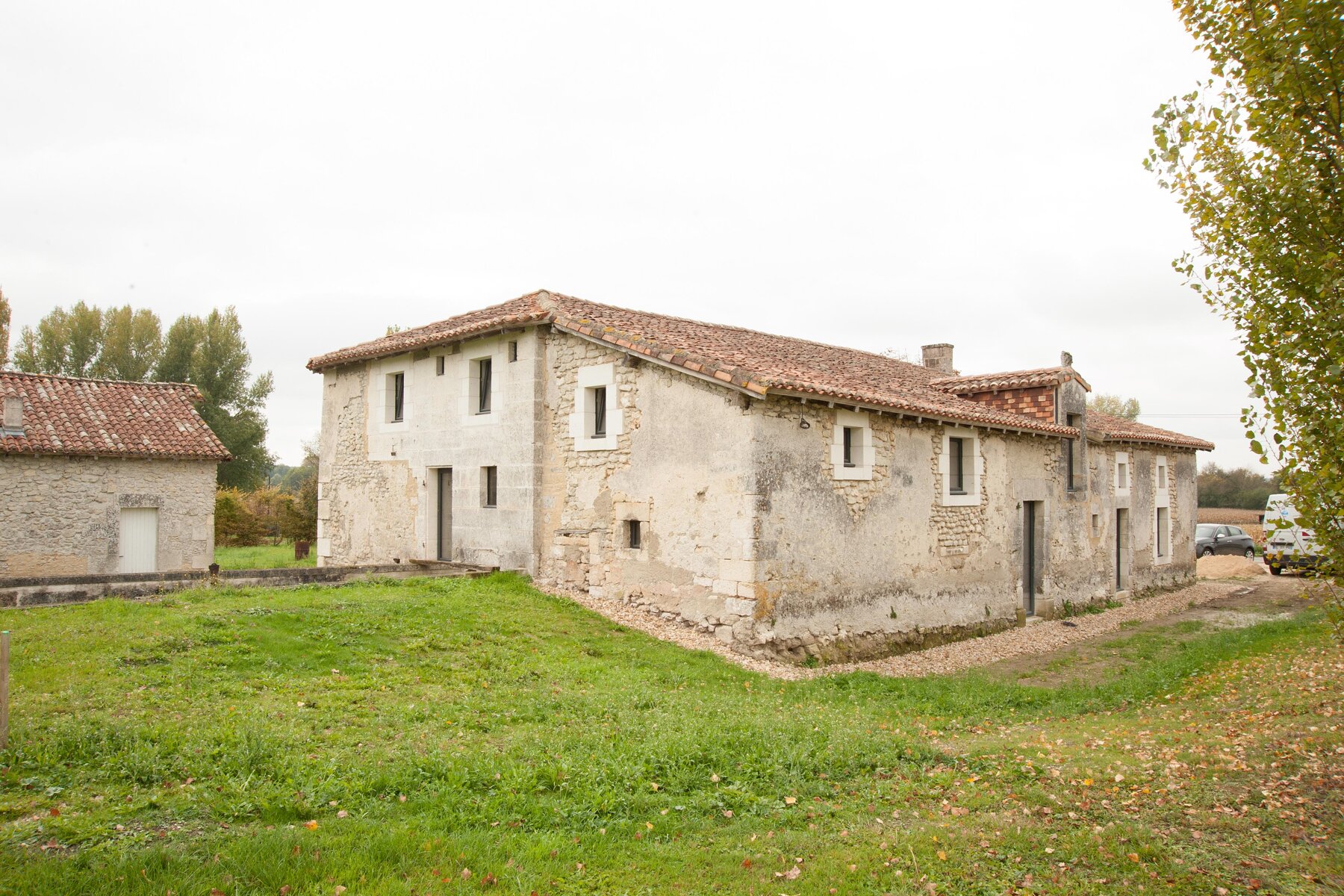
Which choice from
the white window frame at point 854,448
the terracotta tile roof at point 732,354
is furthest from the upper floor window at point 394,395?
the white window frame at point 854,448

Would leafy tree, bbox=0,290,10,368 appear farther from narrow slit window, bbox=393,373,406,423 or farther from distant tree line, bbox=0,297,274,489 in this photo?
narrow slit window, bbox=393,373,406,423

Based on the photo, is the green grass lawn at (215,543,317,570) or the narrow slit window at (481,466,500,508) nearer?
the narrow slit window at (481,466,500,508)

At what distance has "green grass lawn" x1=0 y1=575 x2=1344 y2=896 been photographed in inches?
166

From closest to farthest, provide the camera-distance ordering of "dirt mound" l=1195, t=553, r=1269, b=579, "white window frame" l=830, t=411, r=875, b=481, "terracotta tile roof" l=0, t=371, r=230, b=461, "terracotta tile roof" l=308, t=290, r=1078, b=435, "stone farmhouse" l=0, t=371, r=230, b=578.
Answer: "terracotta tile roof" l=308, t=290, r=1078, b=435, "white window frame" l=830, t=411, r=875, b=481, "stone farmhouse" l=0, t=371, r=230, b=578, "terracotta tile roof" l=0, t=371, r=230, b=461, "dirt mound" l=1195, t=553, r=1269, b=579

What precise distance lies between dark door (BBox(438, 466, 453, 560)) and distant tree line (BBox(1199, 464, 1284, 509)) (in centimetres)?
4581

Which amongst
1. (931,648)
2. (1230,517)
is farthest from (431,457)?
(1230,517)

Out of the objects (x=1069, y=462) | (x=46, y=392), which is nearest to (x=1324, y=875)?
(x=1069, y=462)

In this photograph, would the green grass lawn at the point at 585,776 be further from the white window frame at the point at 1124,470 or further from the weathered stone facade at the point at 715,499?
the white window frame at the point at 1124,470

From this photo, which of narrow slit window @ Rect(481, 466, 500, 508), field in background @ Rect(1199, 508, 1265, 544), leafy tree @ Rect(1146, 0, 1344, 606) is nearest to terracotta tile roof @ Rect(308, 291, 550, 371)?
narrow slit window @ Rect(481, 466, 500, 508)

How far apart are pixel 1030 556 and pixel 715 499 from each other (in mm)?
8665

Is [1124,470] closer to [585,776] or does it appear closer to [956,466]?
[956,466]

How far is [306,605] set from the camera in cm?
1027

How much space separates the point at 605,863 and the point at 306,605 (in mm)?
7143

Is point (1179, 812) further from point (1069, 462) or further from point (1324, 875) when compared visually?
point (1069, 462)
